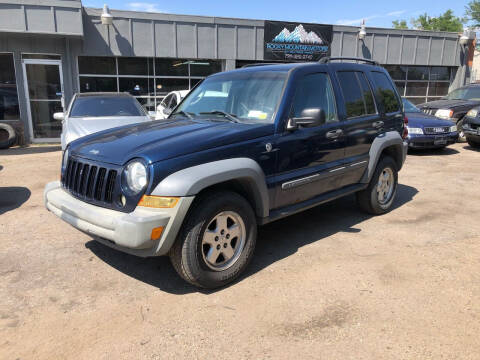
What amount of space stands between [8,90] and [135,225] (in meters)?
12.6

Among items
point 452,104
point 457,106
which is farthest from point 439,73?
point 457,106

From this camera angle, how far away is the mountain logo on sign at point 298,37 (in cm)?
1602

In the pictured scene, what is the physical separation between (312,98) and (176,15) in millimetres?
11768

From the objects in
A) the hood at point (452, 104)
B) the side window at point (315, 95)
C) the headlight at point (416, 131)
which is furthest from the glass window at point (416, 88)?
the side window at point (315, 95)

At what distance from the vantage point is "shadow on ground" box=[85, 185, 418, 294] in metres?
3.64

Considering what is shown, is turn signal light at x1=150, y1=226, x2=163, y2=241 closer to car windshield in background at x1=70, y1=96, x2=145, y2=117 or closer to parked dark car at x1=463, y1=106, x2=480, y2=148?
car windshield in background at x1=70, y1=96, x2=145, y2=117

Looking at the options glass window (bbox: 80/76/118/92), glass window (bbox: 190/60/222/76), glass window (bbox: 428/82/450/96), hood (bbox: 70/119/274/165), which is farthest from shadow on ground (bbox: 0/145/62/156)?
glass window (bbox: 428/82/450/96)

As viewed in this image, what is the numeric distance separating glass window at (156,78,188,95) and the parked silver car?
6.16 meters

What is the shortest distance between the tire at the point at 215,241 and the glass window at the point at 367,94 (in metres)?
2.38

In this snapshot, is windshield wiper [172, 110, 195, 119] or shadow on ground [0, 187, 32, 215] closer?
windshield wiper [172, 110, 195, 119]

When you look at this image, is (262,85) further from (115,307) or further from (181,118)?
(115,307)

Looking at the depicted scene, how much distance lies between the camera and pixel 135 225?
2.83m

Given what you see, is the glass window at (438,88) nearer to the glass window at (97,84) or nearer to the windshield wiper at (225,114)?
the glass window at (97,84)

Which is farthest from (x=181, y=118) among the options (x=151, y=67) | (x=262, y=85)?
(x=151, y=67)
